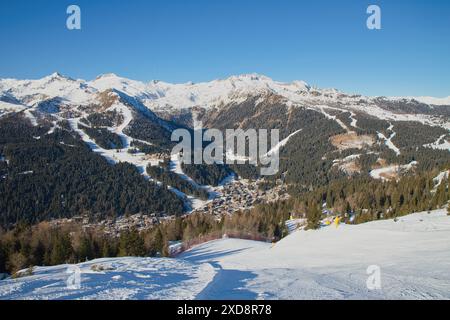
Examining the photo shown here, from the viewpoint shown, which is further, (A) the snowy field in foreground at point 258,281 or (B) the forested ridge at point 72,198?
(B) the forested ridge at point 72,198

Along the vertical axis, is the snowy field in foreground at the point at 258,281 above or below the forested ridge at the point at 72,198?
above

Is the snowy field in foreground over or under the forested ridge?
over

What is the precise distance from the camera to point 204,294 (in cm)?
1227

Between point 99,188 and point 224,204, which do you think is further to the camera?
point 99,188

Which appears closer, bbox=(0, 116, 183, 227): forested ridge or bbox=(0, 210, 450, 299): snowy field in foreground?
bbox=(0, 210, 450, 299): snowy field in foreground

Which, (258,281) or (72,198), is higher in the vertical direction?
(258,281)

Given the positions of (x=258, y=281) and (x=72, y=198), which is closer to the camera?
(x=258, y=281)

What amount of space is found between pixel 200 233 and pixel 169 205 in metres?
102
